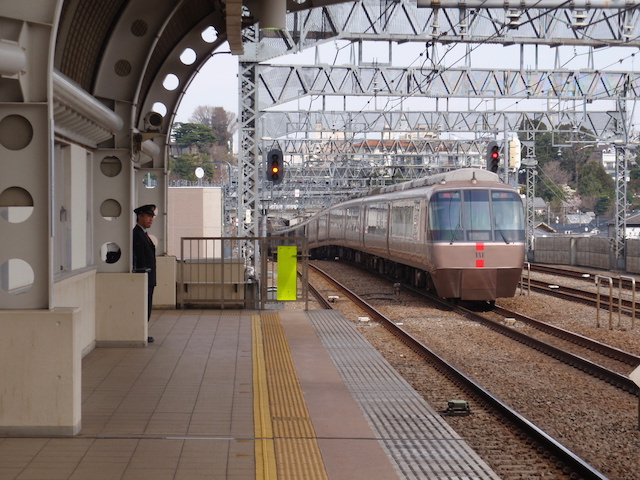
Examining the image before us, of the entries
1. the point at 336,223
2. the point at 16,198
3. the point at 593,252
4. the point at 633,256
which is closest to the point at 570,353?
the point at 16,198

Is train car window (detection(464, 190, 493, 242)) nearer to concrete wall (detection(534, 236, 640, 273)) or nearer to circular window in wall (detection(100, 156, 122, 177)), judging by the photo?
circular window in wall (detection(100, 156, 122, 177))

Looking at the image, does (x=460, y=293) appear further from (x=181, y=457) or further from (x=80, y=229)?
(x=181, y=457)

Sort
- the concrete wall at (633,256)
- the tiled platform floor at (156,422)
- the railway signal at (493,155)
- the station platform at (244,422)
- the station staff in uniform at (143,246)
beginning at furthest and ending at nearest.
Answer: the concrete wall at (633,256), the railway signal at (493,155), the station staff in uniform at (143,246), the station platform at (244,422), the tiled platform floor at (156,422)

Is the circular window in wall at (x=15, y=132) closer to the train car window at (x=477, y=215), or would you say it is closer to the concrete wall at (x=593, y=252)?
the train car window at (x=477, y=215)

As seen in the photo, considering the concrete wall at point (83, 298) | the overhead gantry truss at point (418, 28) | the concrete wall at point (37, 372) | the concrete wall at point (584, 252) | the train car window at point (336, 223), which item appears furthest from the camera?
the train car window at point (336, 223)

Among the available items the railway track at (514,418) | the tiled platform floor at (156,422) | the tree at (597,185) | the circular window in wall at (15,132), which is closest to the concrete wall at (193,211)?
the railway track at (514,418)

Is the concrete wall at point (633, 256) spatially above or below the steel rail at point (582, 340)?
above

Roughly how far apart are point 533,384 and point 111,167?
18.9ft

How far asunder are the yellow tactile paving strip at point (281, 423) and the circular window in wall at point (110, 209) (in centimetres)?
238

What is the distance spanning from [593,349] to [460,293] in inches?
203

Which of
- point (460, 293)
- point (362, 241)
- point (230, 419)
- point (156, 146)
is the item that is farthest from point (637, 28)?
point (230, 419)

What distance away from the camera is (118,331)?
1094 cm

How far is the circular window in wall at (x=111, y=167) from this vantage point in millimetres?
11094

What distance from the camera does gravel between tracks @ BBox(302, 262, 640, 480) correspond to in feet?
24.8
